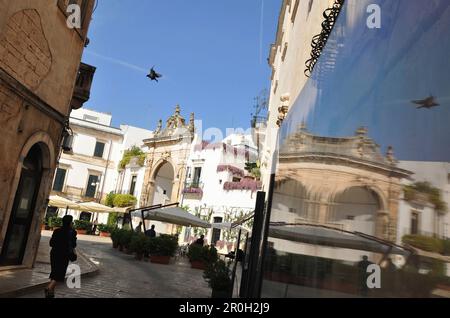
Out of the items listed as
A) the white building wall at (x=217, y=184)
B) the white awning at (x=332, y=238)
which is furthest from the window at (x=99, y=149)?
the white awning at (x=332, y=238)

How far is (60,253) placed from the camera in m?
7.15

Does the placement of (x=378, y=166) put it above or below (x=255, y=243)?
above

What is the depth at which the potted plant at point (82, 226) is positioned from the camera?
1331 inches

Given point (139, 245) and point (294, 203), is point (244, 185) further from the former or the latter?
point (294, 203)

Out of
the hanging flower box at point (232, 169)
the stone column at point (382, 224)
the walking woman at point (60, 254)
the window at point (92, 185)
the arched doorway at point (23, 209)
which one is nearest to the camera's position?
the stone column at point (382, 224)

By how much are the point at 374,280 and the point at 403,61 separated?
90 centimetres

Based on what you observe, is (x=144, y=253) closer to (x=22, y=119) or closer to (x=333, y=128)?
(x=22, y=119)

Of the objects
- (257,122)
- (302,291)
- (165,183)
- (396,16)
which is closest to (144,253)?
(302,291)

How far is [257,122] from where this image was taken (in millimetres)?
32875

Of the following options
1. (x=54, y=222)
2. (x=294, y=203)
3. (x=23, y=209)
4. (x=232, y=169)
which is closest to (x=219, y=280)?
(x=23, y=209)

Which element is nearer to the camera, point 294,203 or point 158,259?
point 294,203

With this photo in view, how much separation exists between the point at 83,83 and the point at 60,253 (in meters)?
6.32

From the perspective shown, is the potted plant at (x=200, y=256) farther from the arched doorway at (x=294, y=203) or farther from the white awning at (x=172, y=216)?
the arched doorway at (x=294, y=203)

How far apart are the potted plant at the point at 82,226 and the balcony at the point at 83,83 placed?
78.8 ft
